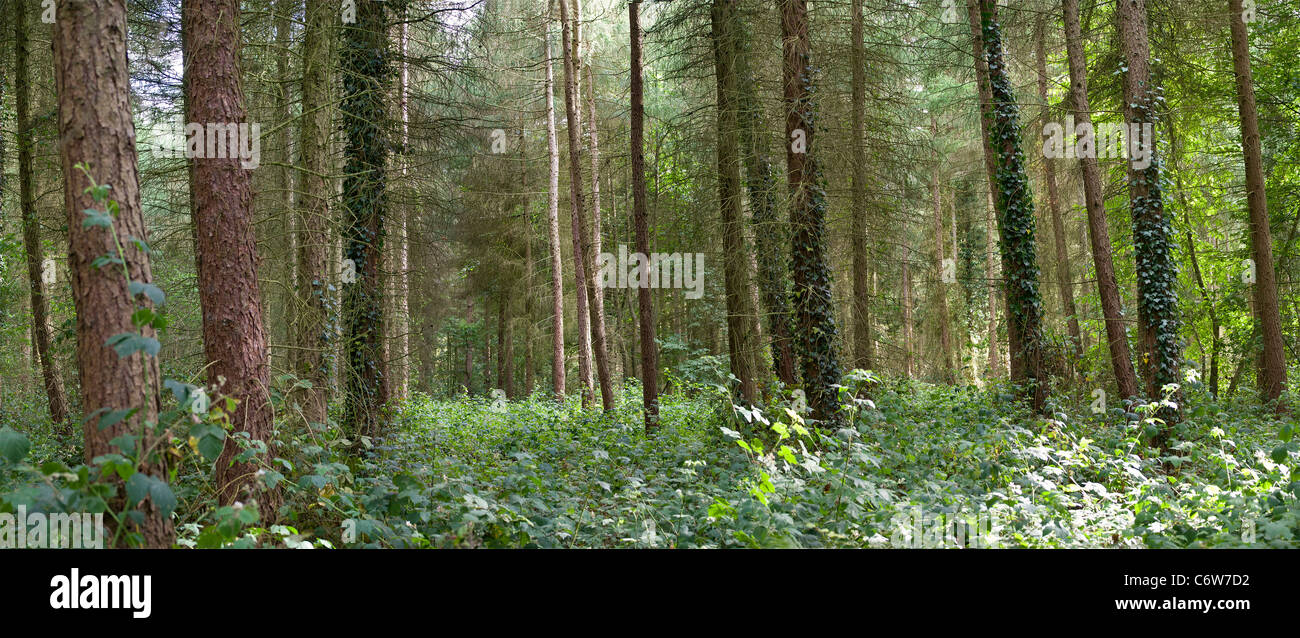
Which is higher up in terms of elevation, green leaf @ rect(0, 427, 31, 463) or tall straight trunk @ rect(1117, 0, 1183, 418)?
tall straight trunk @ rect(1117, 0, 1183, 418)

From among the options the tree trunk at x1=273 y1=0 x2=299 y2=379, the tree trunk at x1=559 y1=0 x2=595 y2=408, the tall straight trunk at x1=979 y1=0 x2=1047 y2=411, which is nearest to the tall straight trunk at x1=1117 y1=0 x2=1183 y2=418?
the tall straight trunk at x1=979 y1=0 x2=1047 y2=411

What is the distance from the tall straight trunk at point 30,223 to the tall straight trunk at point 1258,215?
20175 millimetres

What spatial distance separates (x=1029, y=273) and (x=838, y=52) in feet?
17.1

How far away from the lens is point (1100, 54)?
14398 mm

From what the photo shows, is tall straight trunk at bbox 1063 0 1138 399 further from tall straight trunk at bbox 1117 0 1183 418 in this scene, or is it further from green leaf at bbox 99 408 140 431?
green leaf at bbox 99 408 140 431

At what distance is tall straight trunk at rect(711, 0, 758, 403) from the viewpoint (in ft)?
39.5

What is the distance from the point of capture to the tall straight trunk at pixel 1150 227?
1041 centimetres

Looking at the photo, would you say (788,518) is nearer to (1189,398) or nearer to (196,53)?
(196,53)

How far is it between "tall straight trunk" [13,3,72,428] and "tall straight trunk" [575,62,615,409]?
30.3ft

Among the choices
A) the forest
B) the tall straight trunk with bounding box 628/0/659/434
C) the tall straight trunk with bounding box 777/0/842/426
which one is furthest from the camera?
the tall straight trunk with bounding box 628/0/659/434

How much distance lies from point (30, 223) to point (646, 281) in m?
9.72


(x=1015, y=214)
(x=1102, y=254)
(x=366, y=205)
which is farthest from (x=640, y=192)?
(x=1102, y=254)

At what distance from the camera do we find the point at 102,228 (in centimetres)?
391
